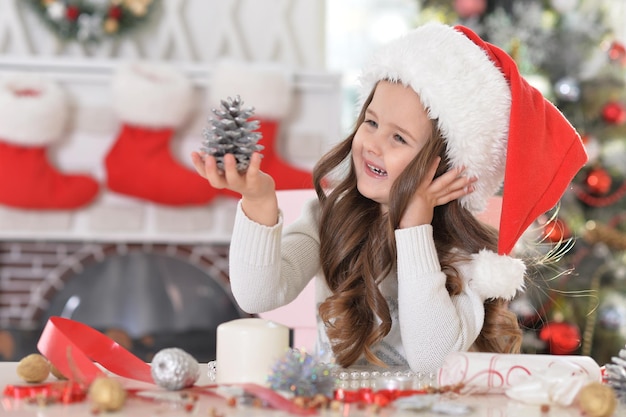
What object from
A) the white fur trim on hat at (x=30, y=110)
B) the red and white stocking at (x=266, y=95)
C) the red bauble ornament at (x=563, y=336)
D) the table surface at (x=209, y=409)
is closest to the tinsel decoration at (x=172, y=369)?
the table surface at (x=209, y=409)

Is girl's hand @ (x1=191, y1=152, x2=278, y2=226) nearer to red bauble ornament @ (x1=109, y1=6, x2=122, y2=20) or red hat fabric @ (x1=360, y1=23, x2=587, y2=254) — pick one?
red hat fabric @ (x1=360, y1=23, x2=587, y2=254)

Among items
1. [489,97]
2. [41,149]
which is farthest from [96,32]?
[489,97]

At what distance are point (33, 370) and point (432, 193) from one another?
0.59 m

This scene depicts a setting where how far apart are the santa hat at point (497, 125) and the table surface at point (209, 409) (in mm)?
365

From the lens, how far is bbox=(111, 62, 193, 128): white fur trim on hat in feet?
8.80

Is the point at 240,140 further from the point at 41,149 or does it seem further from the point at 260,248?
the point at 41,149

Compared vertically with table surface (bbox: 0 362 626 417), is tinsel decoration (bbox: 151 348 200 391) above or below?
above

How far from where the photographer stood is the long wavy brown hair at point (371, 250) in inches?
46.0

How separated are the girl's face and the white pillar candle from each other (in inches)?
16.6

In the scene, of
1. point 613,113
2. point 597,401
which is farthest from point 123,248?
point 597,401

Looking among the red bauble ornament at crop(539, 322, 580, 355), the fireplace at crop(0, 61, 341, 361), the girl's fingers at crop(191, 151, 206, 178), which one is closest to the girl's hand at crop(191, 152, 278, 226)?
the girl's fingers at crop(191, 151, 206, 178)

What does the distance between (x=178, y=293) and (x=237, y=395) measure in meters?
2.22

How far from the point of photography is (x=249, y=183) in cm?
93

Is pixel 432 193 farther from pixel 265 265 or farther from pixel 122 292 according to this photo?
pixel 122 292
